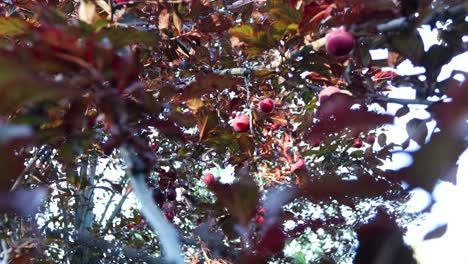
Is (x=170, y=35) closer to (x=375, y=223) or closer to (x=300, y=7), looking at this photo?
(x=300, y=7)

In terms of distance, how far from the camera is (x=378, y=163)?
2.12 metres

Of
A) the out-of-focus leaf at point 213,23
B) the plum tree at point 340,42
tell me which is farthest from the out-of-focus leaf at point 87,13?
the out-of-focus leaf at point 213,23

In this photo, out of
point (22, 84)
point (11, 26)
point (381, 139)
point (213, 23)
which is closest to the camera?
point (22, 84)

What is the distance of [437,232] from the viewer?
822mm

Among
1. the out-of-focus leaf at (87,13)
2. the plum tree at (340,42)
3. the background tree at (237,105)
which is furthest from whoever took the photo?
the plum tree at (340,42)

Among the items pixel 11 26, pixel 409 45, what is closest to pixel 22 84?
pixel 11 26

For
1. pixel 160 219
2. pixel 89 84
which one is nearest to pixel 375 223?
pixel 160 219

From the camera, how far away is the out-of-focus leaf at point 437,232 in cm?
82

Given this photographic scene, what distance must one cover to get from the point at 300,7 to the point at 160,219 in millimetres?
1090

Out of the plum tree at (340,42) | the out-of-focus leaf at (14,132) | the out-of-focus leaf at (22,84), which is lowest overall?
the out-of-focus leaf at (22,84)

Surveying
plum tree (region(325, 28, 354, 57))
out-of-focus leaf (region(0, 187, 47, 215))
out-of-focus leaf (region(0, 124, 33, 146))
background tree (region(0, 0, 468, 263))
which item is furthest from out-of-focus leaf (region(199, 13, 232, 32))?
out-of-focus leaf (region(0, 124, 33, 146))

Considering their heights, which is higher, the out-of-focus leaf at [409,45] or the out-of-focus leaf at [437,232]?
the out-of-focus leaf at [409,45]

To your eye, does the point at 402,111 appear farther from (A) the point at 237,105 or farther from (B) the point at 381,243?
(A) the point at 237,105

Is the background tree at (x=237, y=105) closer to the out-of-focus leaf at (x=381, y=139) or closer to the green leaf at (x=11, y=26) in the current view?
the green leaf at (x=11, y=26)
